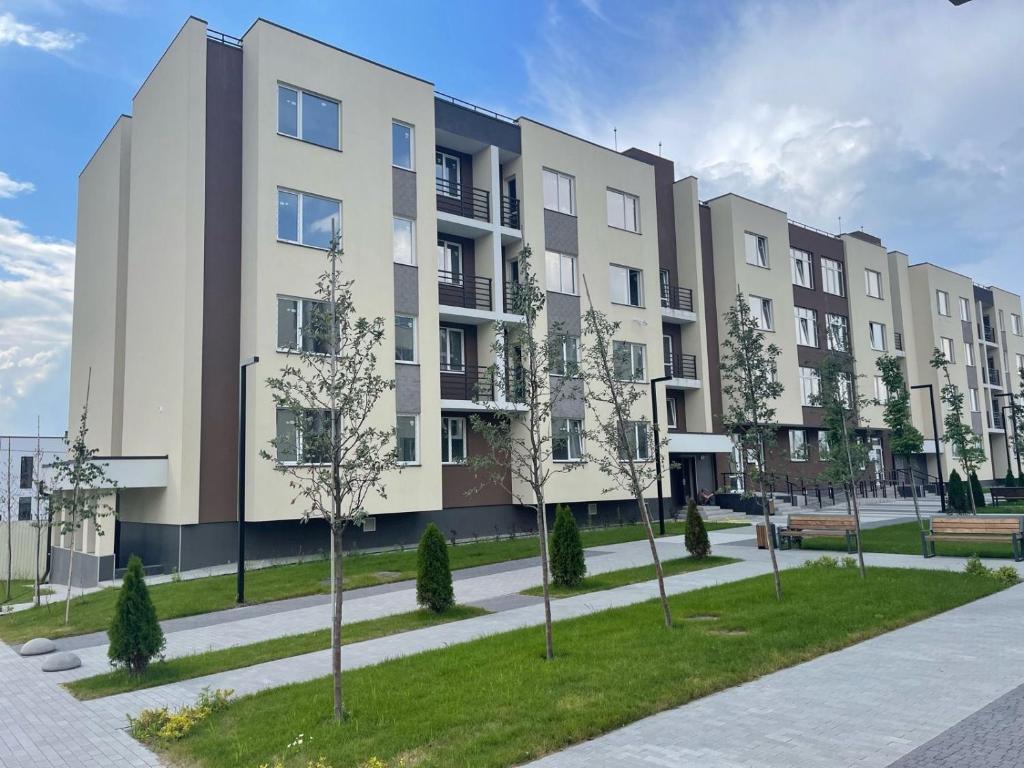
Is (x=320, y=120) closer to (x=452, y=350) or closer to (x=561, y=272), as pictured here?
(x=452, y=350)

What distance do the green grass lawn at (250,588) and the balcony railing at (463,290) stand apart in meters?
8.18

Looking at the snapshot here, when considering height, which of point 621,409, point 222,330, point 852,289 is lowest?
point 621,409

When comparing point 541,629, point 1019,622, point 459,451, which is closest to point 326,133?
point 459,451

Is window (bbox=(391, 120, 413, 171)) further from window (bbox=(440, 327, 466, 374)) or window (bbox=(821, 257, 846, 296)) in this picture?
window (bbox=(821, 257, 846, 296))

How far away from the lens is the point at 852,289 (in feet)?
136

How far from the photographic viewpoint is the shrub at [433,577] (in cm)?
1277

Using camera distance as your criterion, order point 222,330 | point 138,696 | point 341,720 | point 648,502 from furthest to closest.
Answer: point 648,502 < point 222,330 < point 138,696 < point 341,720

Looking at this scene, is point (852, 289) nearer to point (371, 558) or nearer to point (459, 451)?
point (459, 451)

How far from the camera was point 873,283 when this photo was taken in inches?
1710

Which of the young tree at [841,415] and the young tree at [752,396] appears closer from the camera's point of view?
the young tree at [752,396]

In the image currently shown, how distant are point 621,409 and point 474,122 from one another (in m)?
17.5

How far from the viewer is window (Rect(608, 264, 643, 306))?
96.2 ft

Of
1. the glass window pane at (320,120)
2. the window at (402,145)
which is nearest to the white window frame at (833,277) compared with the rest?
the window at (402,145)

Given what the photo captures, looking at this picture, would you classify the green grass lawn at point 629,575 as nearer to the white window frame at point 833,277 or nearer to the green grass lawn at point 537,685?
the green grass lawn at point 537,685
